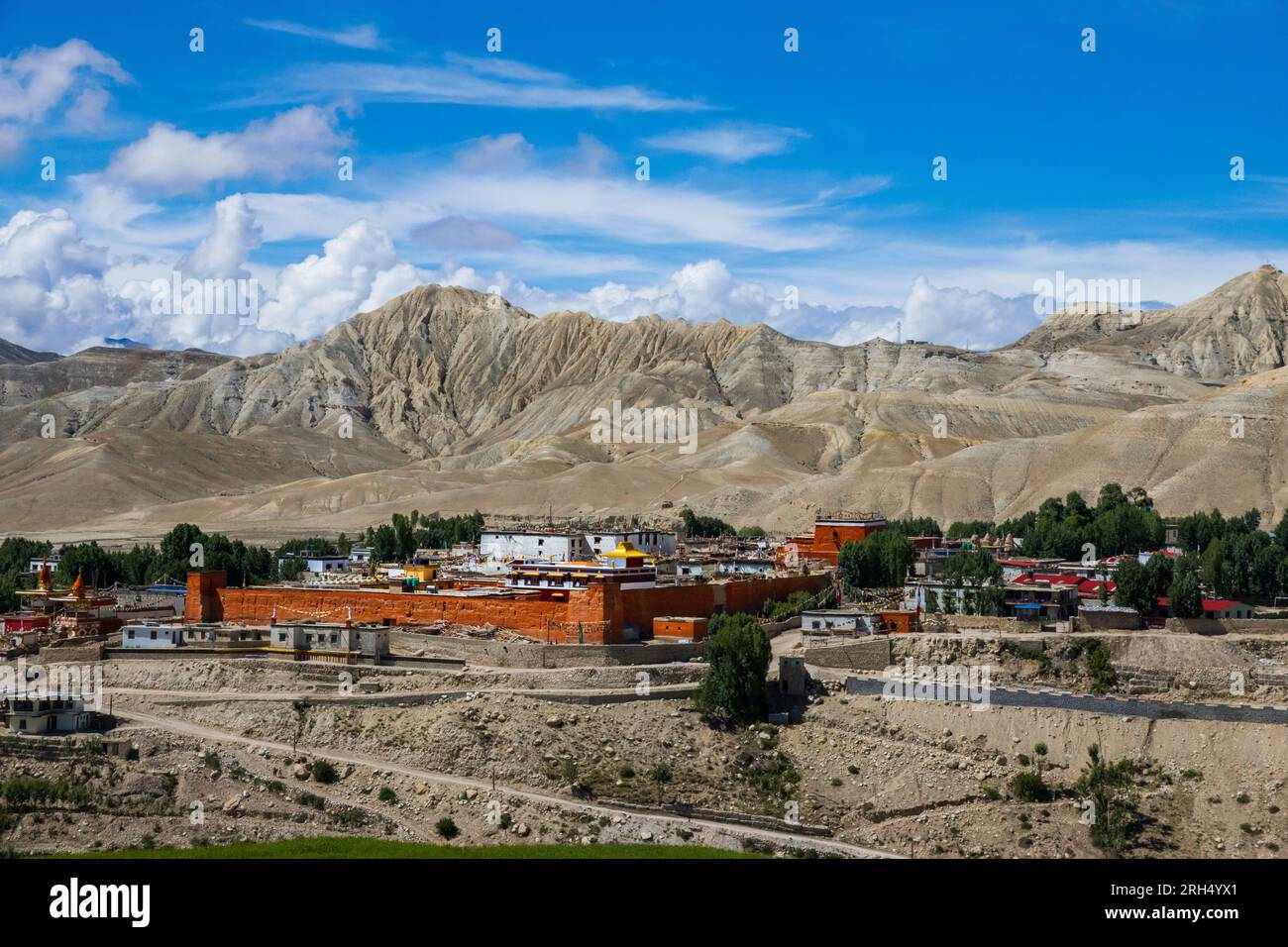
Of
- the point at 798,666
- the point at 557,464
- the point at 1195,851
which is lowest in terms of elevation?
the point at 1195,851

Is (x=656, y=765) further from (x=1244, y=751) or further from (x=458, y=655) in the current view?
(x=1244, y=751)

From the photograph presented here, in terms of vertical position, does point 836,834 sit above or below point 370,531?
below

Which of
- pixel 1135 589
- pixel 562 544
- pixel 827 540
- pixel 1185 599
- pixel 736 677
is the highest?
pixel 562 544

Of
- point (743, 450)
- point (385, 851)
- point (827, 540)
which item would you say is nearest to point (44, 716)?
point (385, 851)

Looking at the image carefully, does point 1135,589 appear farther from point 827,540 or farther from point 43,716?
point 43,716

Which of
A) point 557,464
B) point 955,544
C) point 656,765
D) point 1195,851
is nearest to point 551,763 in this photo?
point 656,765

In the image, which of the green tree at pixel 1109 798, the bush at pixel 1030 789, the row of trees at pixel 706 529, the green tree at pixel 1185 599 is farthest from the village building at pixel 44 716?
the row of trees at pixel 706 529

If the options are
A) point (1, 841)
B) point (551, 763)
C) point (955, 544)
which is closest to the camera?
point (1, 841)
